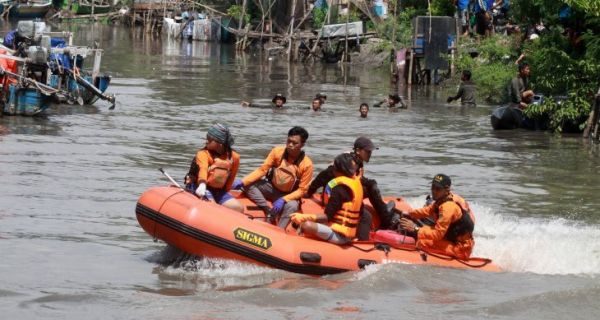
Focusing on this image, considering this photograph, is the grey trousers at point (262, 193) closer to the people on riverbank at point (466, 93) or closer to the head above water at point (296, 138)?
the head above water at point (296, 138)

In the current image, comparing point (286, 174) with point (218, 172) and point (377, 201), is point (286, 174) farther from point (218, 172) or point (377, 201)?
point (377, 201)

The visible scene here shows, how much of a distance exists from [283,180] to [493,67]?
58.9 feet

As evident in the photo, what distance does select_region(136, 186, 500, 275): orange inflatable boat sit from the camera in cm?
1131

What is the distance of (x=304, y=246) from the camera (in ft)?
37.5

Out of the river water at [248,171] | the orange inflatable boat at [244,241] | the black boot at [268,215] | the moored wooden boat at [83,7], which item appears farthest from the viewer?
the moored wooden boat at [83,7]

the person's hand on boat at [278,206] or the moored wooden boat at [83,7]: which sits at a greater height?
the moored wooden boat at [83,7]

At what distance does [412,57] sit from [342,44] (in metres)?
11.0

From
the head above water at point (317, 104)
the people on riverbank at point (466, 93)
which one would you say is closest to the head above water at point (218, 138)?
the head above water at point (317, 104)

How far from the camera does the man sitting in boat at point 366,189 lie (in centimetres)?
1212

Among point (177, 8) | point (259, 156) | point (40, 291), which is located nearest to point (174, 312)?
point (40, 291)

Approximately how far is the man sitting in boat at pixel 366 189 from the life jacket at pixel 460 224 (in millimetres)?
760

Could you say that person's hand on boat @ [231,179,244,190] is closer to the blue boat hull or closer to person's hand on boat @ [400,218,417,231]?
person's hand on boat @ [400,218,417,231]

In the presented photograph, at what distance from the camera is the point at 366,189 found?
12.4 meters

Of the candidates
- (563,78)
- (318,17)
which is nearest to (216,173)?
(563,78)
